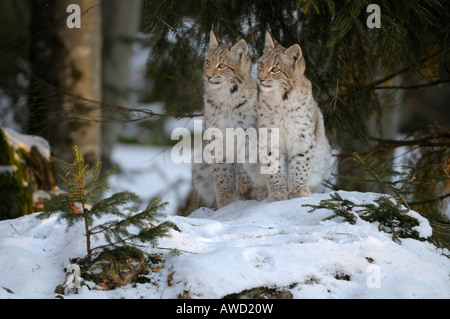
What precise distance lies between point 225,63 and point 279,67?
1.79 feet

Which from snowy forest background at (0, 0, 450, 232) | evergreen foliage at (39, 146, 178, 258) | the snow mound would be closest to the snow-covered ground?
the snow mound

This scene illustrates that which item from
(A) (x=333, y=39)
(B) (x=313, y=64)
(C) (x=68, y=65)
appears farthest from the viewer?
(C) (x=68, y=65)

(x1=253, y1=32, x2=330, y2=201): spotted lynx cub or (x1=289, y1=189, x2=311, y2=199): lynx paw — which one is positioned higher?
(x1=253, y1=32, x2=330, y2=201): spotted lynx cub

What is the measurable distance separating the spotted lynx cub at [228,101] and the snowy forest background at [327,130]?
250mm

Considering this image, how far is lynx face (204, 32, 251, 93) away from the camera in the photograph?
506 cm

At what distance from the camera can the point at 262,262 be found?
3297 millimetres

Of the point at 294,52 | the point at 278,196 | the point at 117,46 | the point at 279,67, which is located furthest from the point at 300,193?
the point at 117,46

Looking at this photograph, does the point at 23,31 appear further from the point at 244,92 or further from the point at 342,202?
the point at 342,202

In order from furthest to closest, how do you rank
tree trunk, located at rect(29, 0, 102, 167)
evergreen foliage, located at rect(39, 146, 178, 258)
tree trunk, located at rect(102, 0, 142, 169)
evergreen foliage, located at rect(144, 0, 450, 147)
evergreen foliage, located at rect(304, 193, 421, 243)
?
tree trunk, located at rect(102, 0, 142, 169), tree trunk, located at rect(29, 0, 102, 167), evergreen foliage, located at rect(144, 0, 450, 147), evergreen foliage, located at rect(304, 193, 421, 243), evergreen foliage, located at rect(39, 146, 178, 258)

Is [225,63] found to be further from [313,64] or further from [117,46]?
[117,46]

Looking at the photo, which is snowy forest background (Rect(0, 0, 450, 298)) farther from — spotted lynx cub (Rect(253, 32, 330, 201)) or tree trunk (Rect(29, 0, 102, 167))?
spotted lynx cub (Rect(253, 32, 330, 201))

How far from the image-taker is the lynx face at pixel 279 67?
4.73 m

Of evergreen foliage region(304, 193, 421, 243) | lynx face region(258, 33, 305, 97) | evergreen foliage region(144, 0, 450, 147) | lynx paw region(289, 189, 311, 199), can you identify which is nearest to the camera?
evergreen foliage region(304, 193, 421, 243)

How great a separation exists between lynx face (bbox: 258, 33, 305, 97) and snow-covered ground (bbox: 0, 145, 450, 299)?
1.30 metres
